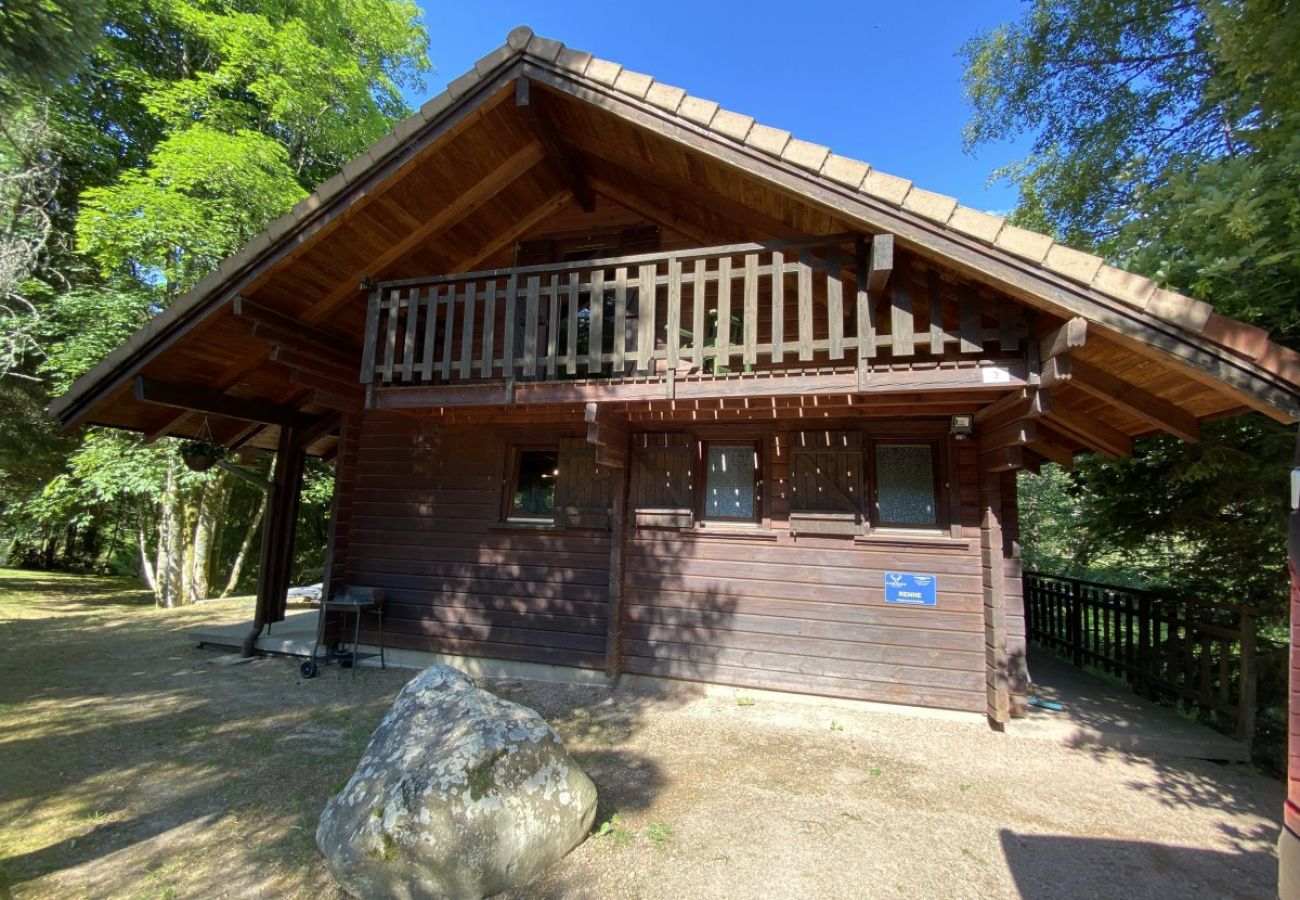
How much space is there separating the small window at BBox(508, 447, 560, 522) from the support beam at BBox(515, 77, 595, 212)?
10.8 ft

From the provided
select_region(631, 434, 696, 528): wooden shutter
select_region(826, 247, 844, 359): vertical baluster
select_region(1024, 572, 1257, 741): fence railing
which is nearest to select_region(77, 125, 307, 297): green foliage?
select_region(631, 434, 696, 528): wooden shutter

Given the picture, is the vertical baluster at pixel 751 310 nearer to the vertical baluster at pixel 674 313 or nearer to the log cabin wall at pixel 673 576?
the vertical baluster at pixel 674 313

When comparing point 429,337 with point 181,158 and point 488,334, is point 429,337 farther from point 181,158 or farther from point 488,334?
point 181,158

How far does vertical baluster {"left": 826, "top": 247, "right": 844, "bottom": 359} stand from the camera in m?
4.68

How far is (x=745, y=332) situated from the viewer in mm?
4965

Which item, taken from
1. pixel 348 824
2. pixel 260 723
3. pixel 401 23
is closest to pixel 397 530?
pixel 260 723

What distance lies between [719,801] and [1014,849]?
180cm

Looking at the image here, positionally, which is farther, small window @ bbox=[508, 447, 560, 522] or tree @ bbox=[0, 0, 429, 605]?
tree @ bbox=[0, 0, 429, 605]

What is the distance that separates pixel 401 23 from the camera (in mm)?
13836

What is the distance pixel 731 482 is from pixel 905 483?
6.10ft

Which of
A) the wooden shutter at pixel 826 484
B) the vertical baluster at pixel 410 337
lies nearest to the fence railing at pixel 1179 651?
the wooden shutter at pixel 826 484

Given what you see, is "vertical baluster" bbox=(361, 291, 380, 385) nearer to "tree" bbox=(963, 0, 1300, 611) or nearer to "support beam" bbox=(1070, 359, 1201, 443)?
"support beam" bbox=(1070, 359, 1201, 443)

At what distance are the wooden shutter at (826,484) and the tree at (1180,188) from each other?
2.77 metres

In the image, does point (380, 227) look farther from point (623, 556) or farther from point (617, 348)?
point (623, 556)
